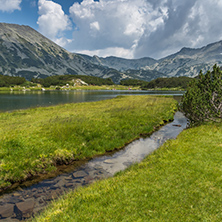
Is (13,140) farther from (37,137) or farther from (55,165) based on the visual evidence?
(55,165)

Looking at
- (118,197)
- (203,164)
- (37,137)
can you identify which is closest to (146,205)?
(118,197)

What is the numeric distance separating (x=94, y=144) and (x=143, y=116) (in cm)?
1689

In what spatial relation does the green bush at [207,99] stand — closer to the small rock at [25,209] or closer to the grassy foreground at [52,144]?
the grassy foreground at [52,144]

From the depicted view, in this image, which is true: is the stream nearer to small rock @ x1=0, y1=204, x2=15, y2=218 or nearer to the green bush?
small rock @ x1=0, y1=204, x2=15, y2=218

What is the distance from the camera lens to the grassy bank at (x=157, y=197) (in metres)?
7.45

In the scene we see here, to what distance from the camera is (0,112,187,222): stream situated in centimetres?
1005

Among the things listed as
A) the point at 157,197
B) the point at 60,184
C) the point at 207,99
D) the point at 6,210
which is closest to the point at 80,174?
the point at 60,184

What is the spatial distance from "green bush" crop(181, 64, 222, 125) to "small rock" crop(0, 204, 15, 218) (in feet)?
83.8

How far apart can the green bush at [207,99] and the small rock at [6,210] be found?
83.8ft

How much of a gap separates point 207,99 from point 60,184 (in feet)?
81.2

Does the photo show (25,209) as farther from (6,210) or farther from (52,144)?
(52,144)

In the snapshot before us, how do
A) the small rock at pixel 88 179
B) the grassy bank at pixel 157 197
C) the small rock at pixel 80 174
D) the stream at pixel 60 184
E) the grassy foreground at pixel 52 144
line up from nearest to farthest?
the grassy bank at pixel 157 197, the stream at pixel 60 184, the small rock at pixel 88 179, the grassy foreground at pixel 52 144, the small rock at pixel 80 174

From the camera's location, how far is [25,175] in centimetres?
1371

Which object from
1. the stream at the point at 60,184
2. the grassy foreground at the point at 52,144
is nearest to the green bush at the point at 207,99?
the grassy foreground at the point at 52,144
